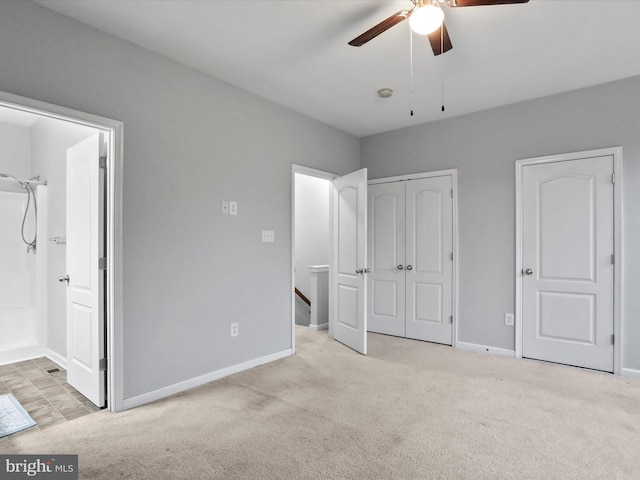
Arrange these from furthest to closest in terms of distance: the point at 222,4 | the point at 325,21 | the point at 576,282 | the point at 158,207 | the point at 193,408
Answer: the point at 576,282 < the point at 158,207 < the point at 193,408 < the point at 325,21 < the point at 222,4

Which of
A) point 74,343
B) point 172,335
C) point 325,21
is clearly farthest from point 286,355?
point 325,21

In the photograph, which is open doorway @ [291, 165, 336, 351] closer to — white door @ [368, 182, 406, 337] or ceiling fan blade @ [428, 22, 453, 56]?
white door @ [368, 182, 406, 337]

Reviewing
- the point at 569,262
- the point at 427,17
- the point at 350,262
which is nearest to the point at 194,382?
the point at 350,262

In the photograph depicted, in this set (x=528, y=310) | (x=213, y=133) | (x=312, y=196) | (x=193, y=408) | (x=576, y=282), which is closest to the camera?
(x=193, y=408)

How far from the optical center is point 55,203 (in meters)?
3.77

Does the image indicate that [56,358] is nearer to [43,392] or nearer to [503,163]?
[43,392]

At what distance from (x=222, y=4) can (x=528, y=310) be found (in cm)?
379

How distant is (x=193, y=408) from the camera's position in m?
2.60

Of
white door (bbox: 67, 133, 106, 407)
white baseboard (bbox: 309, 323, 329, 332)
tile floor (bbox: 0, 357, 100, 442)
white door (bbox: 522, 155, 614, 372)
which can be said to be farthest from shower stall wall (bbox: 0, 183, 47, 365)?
white door (bbox: 522, 155, 614, 372)

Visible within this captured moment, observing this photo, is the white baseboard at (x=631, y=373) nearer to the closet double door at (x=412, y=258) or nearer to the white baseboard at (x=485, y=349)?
the white baseboard at (x=485, y=349)

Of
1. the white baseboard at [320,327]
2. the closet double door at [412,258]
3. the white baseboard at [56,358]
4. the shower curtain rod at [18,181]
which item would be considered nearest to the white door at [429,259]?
the closet double door at [412,258]

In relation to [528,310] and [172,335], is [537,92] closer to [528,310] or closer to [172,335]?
[528,310]

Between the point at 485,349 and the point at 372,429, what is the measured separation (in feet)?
7.29

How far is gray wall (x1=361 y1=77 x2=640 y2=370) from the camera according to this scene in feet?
10.6
